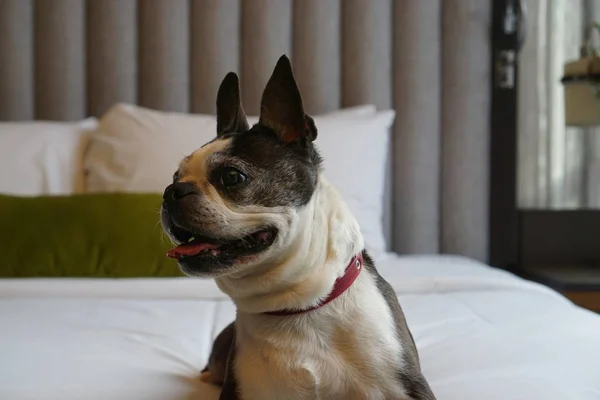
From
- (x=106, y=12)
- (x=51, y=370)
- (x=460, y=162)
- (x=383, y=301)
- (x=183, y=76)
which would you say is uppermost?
(x=106, y=12)

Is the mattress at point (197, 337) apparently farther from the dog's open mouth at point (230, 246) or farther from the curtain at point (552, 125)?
the curtain at point (552, 125)

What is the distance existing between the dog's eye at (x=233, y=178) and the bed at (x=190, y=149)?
337mm

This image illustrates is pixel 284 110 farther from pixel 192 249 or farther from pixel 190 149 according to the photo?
pixel 190 149

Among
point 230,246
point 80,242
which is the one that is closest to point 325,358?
point 230,246

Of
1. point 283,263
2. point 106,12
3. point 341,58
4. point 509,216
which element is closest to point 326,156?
point 341,58

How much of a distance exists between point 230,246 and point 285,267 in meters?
0.08

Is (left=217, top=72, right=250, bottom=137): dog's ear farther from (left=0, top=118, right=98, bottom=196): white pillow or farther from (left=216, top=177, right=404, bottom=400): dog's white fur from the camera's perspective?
(left=0, top=118, right=98, bottom=196): white pillow

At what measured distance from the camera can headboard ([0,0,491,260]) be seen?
7.82 ft

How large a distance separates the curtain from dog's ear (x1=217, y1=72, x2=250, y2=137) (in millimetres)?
1783

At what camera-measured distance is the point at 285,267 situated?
922 millimetres

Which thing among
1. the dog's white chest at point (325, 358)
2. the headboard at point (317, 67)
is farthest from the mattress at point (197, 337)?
the headboard at point (317, 67)

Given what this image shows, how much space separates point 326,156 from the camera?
6.73ft

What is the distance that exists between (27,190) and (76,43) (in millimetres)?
651

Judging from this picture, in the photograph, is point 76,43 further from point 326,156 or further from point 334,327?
point 334,327
